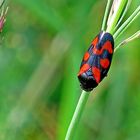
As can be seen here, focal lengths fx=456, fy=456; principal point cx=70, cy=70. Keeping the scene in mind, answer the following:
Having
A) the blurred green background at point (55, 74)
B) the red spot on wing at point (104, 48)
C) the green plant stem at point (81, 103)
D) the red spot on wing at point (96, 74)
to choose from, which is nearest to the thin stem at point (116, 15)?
the green plant stem at point (81, 103)

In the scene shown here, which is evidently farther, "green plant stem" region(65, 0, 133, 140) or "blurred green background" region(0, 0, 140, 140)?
"blurred green background" region(0, 0, 140, 140)

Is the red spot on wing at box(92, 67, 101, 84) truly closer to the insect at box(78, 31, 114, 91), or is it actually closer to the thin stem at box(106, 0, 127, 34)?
the insect at box(78, 31, 114, 91)

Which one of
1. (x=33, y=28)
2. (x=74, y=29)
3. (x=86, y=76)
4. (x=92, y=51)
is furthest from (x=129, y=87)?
(x=92, y=51)

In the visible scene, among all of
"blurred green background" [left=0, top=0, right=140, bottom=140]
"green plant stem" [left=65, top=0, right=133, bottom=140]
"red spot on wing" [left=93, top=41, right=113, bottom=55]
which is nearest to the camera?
"green plant stem" [left=65, top=0, right=133, bottom=140]

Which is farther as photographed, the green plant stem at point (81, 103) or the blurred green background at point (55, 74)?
the blurred green background at point (55, 74)

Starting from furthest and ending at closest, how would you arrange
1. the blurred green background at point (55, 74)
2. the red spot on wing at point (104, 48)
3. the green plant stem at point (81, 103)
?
the blurred green background at point (55, 74)
the red spot on wing at point (104, 48)
the green plant stem at point (81, 103)

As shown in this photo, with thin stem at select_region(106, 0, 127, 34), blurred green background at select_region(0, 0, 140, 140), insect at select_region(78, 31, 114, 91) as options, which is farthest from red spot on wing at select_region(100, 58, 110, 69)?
blurred green background at select_region(0, 0, 140, 140)

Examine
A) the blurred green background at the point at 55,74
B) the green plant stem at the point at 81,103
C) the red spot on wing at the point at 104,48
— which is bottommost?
the green plant stem at the point at 81,103

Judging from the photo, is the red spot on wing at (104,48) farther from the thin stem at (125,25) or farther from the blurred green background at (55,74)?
the blurred green background at (55,74)

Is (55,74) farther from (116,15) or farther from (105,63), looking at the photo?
(116,15)
